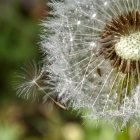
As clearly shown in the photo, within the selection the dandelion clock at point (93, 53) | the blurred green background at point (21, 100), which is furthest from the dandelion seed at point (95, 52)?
the blurred green background at point (21, 100)

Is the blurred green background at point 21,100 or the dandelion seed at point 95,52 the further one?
the blurred green background at point 21,100

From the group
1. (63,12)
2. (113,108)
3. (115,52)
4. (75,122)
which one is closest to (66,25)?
(63,12)

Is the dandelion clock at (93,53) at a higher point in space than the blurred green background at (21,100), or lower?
higher

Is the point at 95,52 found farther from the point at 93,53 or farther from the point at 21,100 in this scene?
the point at 21,100

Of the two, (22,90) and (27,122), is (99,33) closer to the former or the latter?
(22,90)

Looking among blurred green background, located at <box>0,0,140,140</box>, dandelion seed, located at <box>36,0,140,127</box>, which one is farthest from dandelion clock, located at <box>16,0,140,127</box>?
blurred green background, located at <box>0,0,140,140</box>

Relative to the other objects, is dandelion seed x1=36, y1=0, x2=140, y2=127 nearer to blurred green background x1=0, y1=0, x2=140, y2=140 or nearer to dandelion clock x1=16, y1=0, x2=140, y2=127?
dandelion clock x1=16, y1=0, x2=140, y2=127

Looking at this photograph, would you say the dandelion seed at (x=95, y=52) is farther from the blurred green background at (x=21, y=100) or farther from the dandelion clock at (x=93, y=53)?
the blurred green background at (x=21, y=100)

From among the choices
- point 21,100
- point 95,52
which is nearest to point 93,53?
point 95,52
